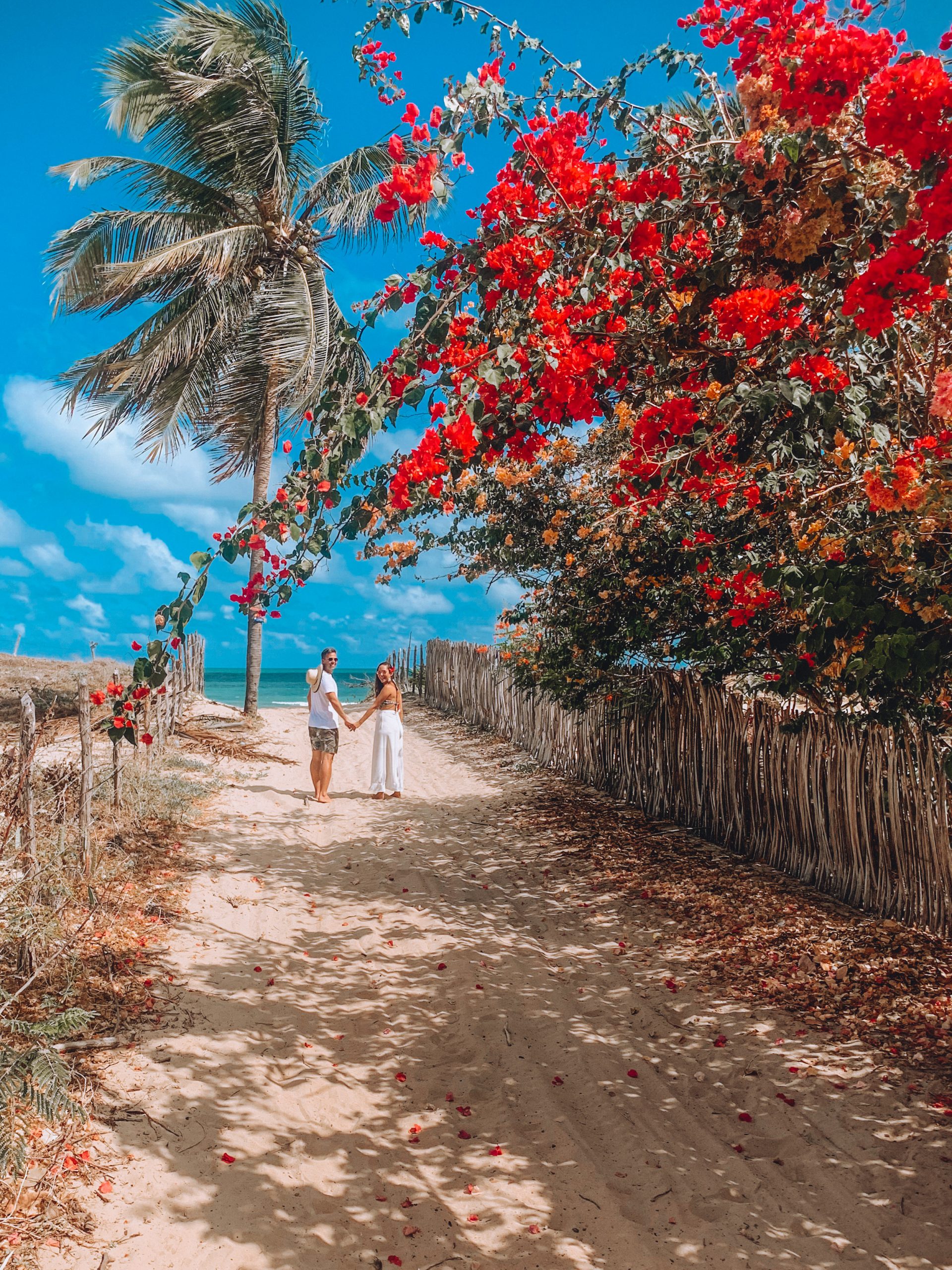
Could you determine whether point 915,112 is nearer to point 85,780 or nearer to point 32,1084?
point 32,1084

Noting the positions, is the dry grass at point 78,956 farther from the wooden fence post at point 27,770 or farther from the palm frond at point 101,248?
the palm frond at point 101,248

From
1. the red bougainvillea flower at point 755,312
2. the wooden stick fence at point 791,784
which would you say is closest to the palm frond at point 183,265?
the wooden stick fence at point 791,784

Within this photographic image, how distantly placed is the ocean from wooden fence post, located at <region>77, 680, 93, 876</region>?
9486 mm

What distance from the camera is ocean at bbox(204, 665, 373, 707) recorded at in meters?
24.2

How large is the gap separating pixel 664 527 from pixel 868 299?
131 inches

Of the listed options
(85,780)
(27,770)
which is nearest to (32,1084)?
(27,770)

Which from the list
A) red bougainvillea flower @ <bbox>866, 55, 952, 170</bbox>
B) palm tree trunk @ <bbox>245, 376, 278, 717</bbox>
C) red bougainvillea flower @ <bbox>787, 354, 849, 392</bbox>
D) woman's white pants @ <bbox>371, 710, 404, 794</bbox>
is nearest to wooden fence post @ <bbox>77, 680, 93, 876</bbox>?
woman's white pants @ <bbox>371, 710, 404, 794</bbox>

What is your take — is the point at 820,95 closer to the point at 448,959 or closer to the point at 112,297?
the point at 448,959

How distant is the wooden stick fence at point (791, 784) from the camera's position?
416 cm

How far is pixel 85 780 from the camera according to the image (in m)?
4.44

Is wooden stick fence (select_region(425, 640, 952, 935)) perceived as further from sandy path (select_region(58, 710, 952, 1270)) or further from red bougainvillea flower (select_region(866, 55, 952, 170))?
red bougainvillea flower (select_region(866, 55, 952, 170))

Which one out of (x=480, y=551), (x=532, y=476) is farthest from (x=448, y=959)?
(x=480, y=551)

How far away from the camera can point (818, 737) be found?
188 inches

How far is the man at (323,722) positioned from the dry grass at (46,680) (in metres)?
2.59
